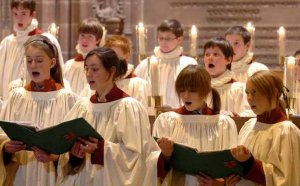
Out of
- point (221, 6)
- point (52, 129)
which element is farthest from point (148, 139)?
point (221, 6)

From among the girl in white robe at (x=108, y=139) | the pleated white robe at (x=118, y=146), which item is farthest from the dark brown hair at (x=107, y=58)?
the pleated white robe at (x=118, y=146)

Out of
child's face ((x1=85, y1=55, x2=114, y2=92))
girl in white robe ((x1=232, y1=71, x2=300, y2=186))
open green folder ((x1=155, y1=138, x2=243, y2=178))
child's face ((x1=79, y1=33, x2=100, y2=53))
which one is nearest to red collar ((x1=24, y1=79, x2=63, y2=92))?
child's face ((x1=85, y1=55, x2=114, y2=92))

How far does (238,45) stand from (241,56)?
0.12m

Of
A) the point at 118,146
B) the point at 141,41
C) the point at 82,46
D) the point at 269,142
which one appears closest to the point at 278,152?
the point at 269,142

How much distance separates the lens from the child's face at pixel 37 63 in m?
4.59

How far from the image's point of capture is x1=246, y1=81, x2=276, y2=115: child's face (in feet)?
13.5

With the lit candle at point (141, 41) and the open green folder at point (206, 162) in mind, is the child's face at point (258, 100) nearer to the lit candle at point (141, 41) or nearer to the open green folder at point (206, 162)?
the open green folder at point (206, 162)

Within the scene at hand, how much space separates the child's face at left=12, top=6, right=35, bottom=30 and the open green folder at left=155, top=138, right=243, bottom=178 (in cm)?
303

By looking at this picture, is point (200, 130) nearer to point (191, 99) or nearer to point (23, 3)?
point (191, 99)

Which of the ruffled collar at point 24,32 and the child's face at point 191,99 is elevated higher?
the ruffled collar at point 24,32

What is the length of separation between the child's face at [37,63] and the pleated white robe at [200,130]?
0.80m

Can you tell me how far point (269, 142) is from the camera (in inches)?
161

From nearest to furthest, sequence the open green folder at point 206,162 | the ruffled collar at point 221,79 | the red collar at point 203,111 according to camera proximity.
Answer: the open green folder at point 206,162 → the red collar at point 203,111 → the ruffled collar at point 221,79

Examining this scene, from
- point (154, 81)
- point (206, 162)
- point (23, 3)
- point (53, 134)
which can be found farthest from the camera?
point (23, 3)
